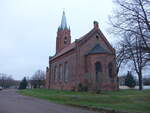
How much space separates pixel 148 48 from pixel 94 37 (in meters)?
23.3

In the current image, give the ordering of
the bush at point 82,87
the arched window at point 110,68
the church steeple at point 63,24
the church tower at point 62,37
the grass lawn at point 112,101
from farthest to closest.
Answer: the church steeple at point 63,24 → the church tower at point 62,37 → the arched window at point 110,68 → the bush at point 82,87 → the grass lawn at point 112,101

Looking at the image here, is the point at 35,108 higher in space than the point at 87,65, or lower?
lower

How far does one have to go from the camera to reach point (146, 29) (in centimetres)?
1450

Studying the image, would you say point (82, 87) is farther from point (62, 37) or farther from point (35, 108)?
point (62, 37)

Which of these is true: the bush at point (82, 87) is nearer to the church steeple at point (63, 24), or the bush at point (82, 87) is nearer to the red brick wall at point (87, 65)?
the red brick wall at point (87, 65)

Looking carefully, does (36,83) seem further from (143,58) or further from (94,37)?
(143,58)

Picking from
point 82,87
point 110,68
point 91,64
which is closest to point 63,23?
point 91,64

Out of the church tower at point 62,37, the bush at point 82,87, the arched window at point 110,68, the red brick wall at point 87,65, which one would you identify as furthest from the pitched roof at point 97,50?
the church tower at point 62,37

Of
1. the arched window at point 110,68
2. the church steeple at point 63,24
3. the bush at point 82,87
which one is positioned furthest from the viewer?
the church steeple at point 63,24

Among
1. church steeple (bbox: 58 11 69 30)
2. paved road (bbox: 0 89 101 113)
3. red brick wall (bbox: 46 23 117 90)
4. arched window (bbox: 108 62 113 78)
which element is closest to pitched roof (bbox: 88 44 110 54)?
red brick wall (bbox: 46 23 117 90)

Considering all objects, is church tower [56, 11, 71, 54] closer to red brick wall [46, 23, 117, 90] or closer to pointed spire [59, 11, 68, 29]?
pointed spire [59, 11, 68, 29]

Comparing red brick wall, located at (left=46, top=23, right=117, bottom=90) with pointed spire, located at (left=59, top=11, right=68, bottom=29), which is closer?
red brick wall, located at (left=46, top=23, right=117, bottom=90)

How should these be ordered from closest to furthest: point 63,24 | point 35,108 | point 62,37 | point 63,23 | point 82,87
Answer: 1. point 35,108
2. point 82,87
3. point 62,37
4. point 63,24
5. point 63,23

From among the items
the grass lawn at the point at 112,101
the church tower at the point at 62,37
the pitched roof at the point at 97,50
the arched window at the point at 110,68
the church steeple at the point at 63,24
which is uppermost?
the church steeple at the point at 63,24
